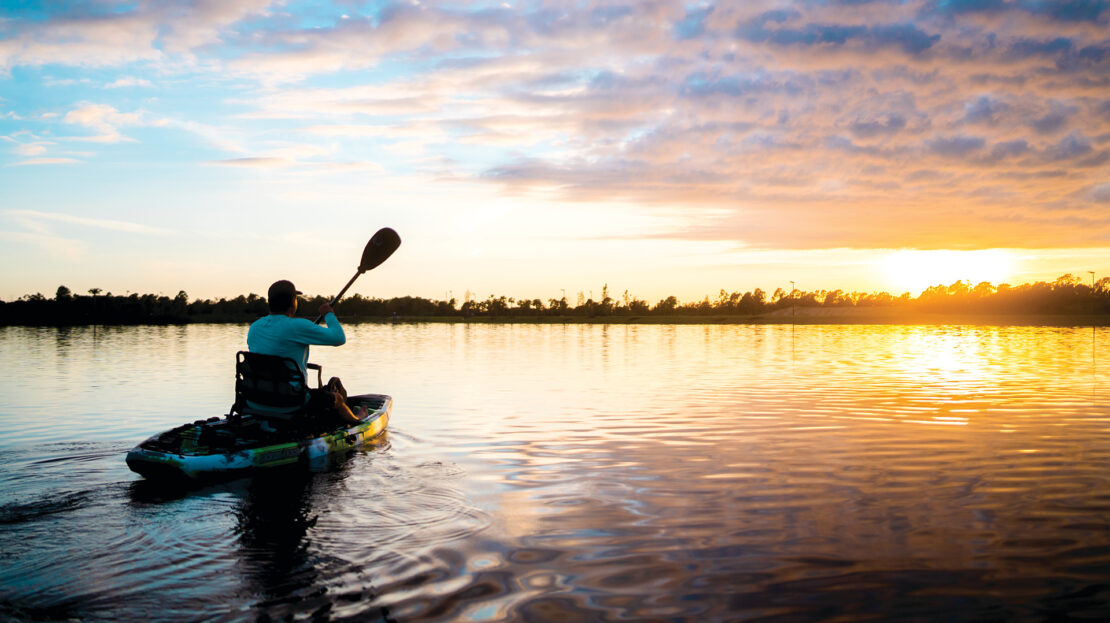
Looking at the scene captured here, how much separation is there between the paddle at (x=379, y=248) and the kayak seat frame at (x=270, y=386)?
200 inches

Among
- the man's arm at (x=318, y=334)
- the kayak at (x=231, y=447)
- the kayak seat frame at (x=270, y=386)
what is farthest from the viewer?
the kayak seat frame at (x=270, y=386)

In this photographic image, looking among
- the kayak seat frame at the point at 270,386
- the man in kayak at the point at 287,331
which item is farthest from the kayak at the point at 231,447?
the man in kayak at the point at 287,331

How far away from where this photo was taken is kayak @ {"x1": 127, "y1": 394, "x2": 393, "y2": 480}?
29.2ft

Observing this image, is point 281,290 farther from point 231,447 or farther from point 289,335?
point 231,447

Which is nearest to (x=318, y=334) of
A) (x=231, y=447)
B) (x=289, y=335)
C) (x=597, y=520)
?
(x=289, y=335)

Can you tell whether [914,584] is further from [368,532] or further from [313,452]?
[313,452]

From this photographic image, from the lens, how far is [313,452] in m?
10.3

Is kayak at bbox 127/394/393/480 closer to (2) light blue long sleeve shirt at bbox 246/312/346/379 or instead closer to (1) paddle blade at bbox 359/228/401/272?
(2) light blue long sleeve shirt at bbox 246/312/346/379

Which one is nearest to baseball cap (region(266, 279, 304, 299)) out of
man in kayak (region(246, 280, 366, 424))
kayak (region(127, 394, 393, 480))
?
man in kayak (region(246, 280, 366, 424))

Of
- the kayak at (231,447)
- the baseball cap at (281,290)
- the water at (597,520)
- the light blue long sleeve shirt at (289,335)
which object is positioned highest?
the baseball cap at (281,290)

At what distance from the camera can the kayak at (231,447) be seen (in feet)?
29.2

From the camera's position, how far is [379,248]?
594 inches

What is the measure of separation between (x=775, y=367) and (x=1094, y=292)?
179m

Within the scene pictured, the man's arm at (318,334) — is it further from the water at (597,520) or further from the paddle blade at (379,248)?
the paddle blade at (379,248)
